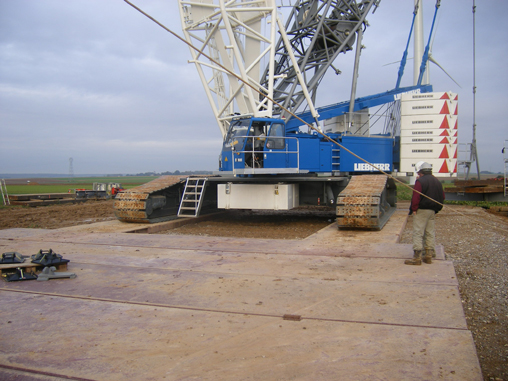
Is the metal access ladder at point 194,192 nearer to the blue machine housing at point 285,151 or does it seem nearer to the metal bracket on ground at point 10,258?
the blue machine housing at point 285,151

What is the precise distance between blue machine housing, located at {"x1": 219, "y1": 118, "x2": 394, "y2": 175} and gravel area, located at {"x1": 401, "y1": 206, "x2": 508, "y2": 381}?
3477 mm

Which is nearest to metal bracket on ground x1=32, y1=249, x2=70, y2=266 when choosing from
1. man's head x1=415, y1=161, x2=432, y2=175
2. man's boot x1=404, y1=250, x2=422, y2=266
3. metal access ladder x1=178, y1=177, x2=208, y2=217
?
man's boot x1=404, y1=250, x2=422, y2=266

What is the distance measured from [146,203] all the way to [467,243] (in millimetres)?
7695

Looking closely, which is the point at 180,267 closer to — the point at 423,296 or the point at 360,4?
the point at 423,296

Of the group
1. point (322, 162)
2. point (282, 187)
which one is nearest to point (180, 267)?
point (282, 187)

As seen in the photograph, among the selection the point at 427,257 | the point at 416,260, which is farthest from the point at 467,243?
the point at 416,260

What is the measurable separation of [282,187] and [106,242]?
16.5 ft

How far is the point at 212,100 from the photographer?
14.4 m

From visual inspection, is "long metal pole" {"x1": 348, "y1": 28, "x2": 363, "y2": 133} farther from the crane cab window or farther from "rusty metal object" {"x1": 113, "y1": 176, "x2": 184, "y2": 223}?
"rusty metal object" {"x1": 113, "y1": 176, "x2": 184, "y2": 223}

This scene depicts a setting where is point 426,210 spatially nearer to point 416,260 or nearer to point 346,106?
point 416,260

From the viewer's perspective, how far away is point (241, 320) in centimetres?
371

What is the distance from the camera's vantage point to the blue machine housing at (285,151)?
11.0 metres

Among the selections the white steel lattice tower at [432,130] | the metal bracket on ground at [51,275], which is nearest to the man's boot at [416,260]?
the metal bracket on ground at [51,275]

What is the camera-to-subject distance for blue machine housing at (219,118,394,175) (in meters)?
11.0
